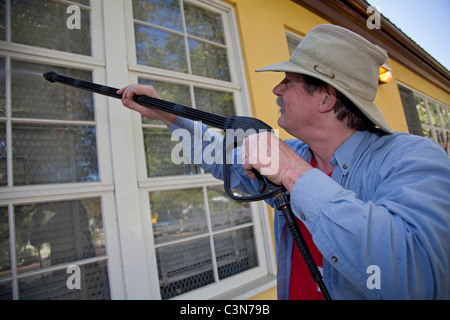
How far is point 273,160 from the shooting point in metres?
0.83

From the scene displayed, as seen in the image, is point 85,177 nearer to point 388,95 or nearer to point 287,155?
point 287,155

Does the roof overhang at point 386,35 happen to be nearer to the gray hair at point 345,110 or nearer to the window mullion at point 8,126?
the gray hair at point 345,110

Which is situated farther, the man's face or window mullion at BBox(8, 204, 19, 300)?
window mullion at BBox(8, 204, 19, 300)

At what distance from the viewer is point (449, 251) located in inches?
25.4

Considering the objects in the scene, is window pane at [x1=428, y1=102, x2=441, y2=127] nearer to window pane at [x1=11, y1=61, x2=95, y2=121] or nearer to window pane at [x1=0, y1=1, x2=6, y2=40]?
window pane at [x1=11, y1=61, x2=95, y2=121]

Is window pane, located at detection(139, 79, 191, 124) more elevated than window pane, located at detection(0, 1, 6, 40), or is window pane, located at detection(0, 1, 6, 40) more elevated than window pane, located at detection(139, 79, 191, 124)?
window pane, located at detection(0, 1, 6, 40)

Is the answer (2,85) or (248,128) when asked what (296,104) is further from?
(2,85)

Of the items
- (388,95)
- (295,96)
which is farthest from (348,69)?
(388,95)

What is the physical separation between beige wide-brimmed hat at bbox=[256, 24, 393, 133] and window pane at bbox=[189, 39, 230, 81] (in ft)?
4.40

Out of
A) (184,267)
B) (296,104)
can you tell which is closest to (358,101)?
(296,104)

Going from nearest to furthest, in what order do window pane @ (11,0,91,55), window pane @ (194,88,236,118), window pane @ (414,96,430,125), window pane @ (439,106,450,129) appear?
window pane @ (11,0,91,55) → window pane @ (194,88,236,118) → window pane @ (414,96,430,125) → window pane @ (439,106,450,129)

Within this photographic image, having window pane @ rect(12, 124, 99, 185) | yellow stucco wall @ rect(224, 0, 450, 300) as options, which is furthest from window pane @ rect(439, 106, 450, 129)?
window pane @ rect(12, 124, 99, 185)

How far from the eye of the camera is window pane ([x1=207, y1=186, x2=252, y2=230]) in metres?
1.98

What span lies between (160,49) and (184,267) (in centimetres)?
166
